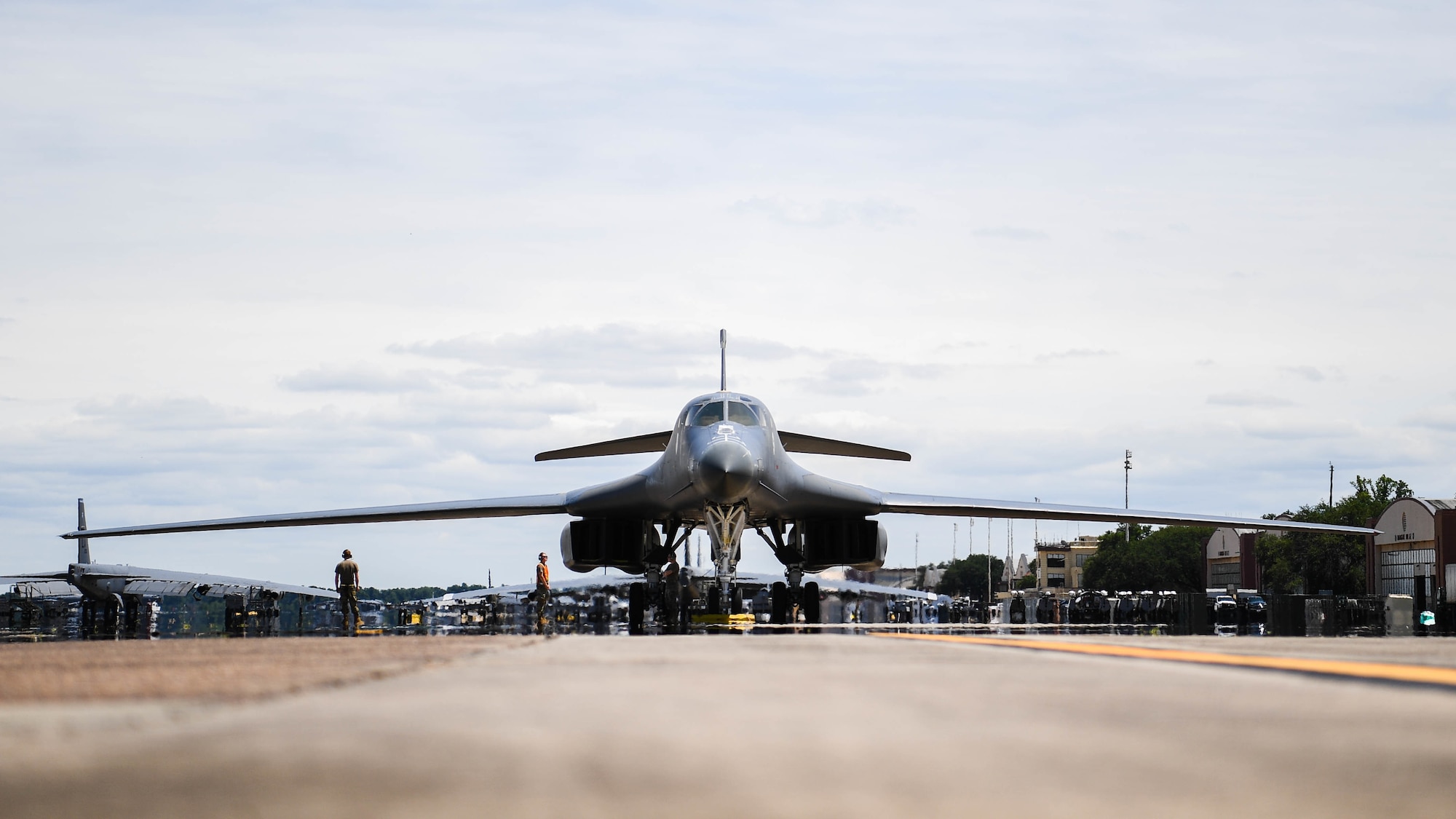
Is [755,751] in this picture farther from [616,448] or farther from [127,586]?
[127,586]

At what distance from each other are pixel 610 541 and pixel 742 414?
446 centimetres

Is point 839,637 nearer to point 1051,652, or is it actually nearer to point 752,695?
point 1051,652

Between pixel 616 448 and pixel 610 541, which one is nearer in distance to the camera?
pixel 610 541

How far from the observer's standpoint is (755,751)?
8.75ft

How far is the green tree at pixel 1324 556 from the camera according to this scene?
78.5 meters

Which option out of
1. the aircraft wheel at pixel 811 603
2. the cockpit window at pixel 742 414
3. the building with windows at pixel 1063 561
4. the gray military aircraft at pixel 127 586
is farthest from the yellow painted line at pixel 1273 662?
the building with windows at pixel 1063 561

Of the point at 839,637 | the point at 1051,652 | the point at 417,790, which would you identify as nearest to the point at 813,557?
the point at 839,637

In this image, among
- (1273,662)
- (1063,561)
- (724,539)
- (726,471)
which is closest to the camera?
(1273,662)

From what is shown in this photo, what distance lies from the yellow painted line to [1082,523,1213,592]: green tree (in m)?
111

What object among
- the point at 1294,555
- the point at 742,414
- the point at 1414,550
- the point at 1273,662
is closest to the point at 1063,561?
the point at 1294,555

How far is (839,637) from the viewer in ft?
33.8

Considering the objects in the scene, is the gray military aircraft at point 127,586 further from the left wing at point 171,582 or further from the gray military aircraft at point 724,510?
the gray military aircraft at point 724,510

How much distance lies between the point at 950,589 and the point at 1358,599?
5999 inches

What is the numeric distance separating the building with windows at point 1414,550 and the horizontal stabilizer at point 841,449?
34233 millimetres
